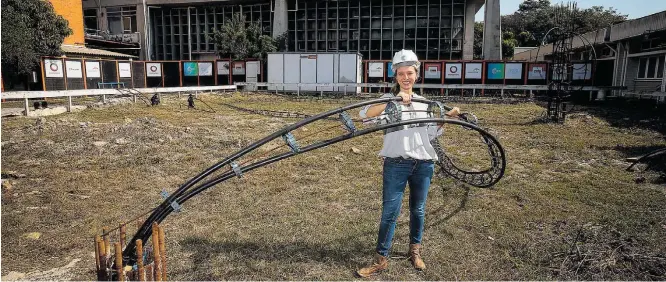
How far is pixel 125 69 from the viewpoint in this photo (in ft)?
90.9

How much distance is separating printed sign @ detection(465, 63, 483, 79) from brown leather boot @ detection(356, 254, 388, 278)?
2764cm

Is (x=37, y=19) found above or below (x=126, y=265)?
above

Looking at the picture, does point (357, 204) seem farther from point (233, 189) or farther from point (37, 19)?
point (37, 19)

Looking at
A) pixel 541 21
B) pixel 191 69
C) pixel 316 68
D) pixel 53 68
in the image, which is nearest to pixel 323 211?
pixel 53 68

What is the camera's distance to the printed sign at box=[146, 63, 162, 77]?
32094 mm

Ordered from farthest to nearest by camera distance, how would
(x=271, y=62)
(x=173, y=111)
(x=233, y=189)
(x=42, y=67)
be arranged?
(x=271, y=62)
(x=42, y=67)
(x=173, y=111)
(x=233, y=189)

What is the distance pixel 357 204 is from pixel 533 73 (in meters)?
26.4

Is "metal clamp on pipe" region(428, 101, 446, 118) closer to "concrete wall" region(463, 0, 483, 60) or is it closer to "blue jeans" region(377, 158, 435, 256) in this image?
"blue jeans" region(377, 158, 435, 256)

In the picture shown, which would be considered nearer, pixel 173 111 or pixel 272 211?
pixel 272 211

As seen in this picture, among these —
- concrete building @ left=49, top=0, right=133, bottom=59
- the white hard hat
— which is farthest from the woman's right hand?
concrete building @ left=49, top=0, right=133, bottom=59

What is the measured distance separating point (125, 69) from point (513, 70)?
26.6 m

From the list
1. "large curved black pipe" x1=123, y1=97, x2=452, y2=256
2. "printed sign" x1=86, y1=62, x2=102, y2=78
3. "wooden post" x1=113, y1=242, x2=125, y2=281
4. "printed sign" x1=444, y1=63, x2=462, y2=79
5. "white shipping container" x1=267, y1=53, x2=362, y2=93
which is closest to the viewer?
"wooden post" x1=113, y1=242, x2=125, y2=281

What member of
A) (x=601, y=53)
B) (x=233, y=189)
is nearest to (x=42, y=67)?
(x=233, y=189)

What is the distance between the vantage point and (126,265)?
3.95 meters
